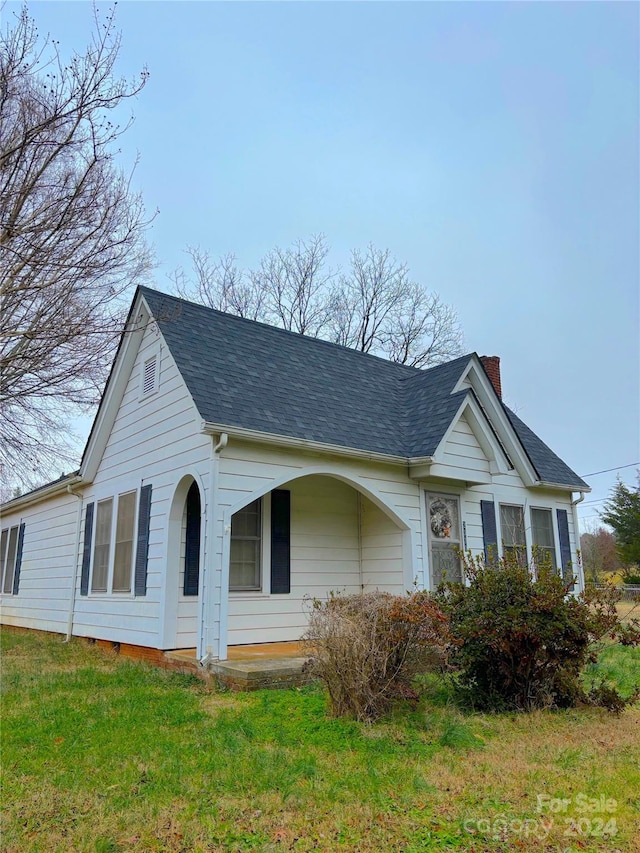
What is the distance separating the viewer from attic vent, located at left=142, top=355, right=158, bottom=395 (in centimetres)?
972

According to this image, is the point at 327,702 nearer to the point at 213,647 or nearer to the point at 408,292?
the point at 213,647

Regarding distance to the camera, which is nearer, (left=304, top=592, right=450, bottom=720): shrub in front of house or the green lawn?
the green lawn

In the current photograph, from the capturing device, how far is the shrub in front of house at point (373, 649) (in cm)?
518

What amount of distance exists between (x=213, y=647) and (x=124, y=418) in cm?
501

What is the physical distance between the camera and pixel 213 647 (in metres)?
7.12

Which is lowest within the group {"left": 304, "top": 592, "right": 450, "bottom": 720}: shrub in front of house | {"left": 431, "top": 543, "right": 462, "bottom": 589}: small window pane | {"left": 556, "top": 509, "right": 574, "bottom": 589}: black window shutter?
{"left": 304, "top": 592, "right": 450, "bottom": 720}: shrub in front of house

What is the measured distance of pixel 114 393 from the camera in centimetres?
1080


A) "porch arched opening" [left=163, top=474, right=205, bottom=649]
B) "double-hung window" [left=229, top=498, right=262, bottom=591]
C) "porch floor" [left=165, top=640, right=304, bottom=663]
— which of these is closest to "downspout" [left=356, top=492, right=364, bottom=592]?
"porch floor" [left=165, top=640, right=304, bottom=663]

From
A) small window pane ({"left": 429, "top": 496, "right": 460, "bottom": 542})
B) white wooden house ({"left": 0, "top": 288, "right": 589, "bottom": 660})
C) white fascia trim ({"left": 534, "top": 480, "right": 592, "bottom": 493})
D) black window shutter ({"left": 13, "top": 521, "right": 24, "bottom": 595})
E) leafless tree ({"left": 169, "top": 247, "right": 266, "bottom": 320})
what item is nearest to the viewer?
white wooden house ({"left": 0, "top": 288, "right": 589, "bottom": 660})

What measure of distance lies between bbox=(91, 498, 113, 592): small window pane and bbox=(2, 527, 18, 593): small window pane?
21.2 feet

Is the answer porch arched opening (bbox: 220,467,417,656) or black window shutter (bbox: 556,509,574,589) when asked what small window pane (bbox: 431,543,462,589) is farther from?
black window shutter (bbox: 556,509,574,589)

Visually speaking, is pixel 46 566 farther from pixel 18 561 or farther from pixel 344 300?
pixel 344 300

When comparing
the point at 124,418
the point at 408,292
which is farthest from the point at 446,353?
the point at 124,418

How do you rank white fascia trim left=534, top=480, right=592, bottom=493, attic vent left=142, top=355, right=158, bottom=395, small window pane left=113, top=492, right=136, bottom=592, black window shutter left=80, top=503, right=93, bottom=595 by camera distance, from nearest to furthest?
1. small window pane left=113, top=492, right=136, bottom=592
2. attic vent left=142, top=355, right=158, bottom=395
3. black window shutter left=80, top=503, right=93, bottom=595
4. white fascia trim left=534, top=480, right=592, bottom=493
